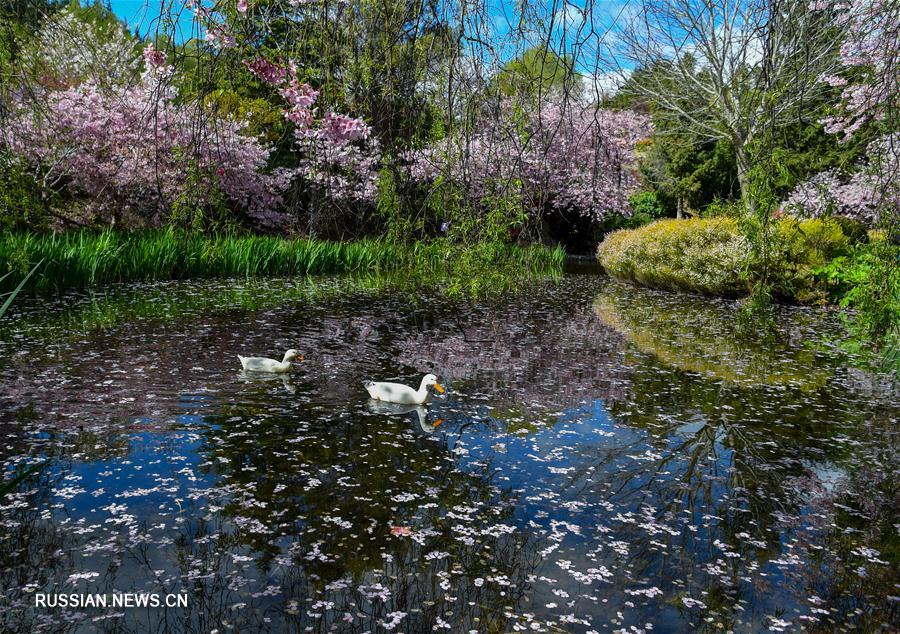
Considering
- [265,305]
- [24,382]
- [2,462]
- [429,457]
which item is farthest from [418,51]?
[265,305]

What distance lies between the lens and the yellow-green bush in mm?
11453

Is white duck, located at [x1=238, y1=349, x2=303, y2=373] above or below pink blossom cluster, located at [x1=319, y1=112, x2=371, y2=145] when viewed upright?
below

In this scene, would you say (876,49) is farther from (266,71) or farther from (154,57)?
(154,57)

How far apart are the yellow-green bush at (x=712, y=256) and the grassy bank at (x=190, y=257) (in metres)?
2.39

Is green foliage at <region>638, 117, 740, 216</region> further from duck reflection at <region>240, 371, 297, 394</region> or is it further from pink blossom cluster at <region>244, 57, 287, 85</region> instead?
pink blossom cluster at <region>244, 57, 287, 85</region>

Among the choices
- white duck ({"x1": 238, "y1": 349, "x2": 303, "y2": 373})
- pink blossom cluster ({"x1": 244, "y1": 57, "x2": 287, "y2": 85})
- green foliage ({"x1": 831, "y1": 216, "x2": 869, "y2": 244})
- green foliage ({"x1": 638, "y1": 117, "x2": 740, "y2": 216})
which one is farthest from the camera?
green foliage ({"x1": 638, "y1": 117, "x2": 740, "y2": 216})

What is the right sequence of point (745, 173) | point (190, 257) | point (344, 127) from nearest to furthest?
point (745, 173) < point (344, 127) < point (190, 257)

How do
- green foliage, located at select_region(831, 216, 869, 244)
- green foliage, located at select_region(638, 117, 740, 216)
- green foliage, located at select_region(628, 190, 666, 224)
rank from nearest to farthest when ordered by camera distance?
green foliage, located at select_region(831, 216, 869, 244) → green foliage, located at select_region(638, 117, 740, 216) → green foliage, located at select_region(628, 190, 666, 224)

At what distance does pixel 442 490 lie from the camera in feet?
11.1

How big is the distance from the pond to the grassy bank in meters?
0.58

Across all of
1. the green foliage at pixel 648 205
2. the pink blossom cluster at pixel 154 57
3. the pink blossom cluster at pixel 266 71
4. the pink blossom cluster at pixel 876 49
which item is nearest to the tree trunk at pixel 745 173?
the pink blossom cluster at pixel 876 49

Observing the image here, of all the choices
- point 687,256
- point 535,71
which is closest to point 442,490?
point 535,71

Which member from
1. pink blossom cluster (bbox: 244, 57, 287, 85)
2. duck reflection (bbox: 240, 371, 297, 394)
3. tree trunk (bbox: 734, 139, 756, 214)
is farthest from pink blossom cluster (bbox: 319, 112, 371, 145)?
tree trunk (bbox: 734, 139, 756, 214)

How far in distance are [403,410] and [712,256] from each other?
9.46 m
